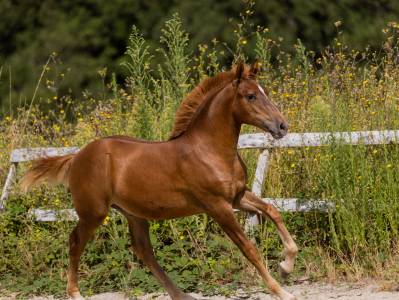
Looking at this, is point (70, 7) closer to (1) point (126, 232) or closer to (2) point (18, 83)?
(2) point (18, 83)

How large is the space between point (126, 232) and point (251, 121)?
271 cm

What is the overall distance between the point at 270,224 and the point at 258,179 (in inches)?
17.7

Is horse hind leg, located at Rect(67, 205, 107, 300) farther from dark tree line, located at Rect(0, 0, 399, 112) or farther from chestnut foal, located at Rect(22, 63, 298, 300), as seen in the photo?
dark tree line, located at Rect(0, 0, 399, 112)

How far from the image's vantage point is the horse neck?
24.2 ft

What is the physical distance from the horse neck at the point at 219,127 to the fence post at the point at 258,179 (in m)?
1.66

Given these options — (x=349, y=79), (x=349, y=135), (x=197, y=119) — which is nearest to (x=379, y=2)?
(x=349, y=79)

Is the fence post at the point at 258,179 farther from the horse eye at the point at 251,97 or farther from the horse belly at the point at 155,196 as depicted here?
the horse eye at the point at 251,97

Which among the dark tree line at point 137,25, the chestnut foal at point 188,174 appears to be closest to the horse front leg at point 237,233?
the chestnut foal at point 188,174

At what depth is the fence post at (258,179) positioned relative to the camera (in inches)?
352

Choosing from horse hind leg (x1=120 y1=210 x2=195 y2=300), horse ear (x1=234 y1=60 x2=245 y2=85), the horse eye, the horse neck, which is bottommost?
horse hind leg (x1=120 y1=210 x2=195 y2=300)

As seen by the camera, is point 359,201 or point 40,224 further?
point 40,224

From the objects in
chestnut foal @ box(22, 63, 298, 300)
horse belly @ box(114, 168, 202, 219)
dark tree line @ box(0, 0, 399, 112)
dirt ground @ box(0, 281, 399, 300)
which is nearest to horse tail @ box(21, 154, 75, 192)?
chestnut foal @ box(22, 63, 298, 300)

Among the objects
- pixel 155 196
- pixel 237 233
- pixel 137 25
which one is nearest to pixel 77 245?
pixel 155 196

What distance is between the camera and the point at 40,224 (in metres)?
9.97
